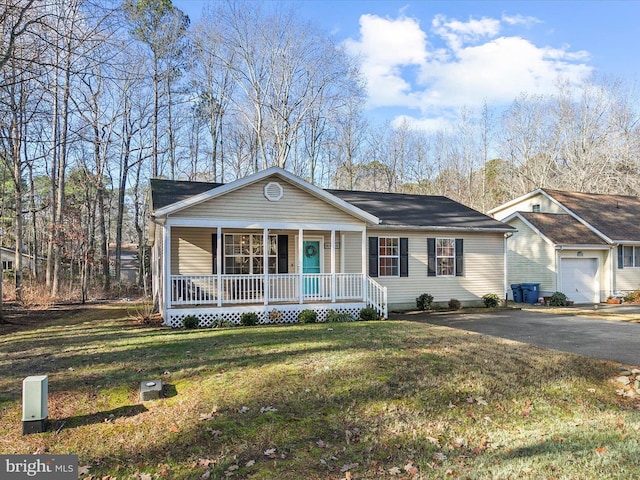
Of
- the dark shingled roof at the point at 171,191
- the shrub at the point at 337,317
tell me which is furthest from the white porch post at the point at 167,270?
the shrub at the point at 337,317

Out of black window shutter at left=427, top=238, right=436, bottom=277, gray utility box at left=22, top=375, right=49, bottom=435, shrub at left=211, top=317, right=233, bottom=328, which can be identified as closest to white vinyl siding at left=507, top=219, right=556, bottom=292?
black window shutter at left=427, top=238, right=436, bottom=277

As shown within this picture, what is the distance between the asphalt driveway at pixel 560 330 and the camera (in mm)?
8089

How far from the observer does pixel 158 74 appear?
25.4m

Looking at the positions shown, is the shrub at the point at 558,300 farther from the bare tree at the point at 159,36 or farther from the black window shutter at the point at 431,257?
the bare tree at the point at 159,36

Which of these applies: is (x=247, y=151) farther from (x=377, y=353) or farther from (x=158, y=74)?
(x=377, y=353)

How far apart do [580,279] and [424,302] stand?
8.62m

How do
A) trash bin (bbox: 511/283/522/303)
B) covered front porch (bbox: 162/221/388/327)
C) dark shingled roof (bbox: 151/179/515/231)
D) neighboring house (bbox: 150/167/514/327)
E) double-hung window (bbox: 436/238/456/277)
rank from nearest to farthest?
covered front porch (bbox: 162/221/388/327) → neighboring house (bbox: 150/167/514/327) → dark shingled roof (bbox: 151/179/515/231) → double-hung window (bbox: 436/238/456/277) → trash bin (bbox: 511/283/522/303)

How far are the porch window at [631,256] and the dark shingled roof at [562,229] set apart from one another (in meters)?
1.56

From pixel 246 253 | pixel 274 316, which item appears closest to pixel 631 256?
pixel 274 316

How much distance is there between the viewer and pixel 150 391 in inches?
205

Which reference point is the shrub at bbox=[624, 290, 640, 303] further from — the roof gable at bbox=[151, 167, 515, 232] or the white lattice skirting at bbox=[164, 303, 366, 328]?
the white lattice skirting at bbox=[164, 303, 366, 328]

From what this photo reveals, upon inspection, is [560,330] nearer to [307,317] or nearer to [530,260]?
[307,317]

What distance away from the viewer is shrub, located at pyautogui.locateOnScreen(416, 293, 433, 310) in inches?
581

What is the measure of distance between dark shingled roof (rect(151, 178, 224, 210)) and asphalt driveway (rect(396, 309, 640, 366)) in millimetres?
7588
